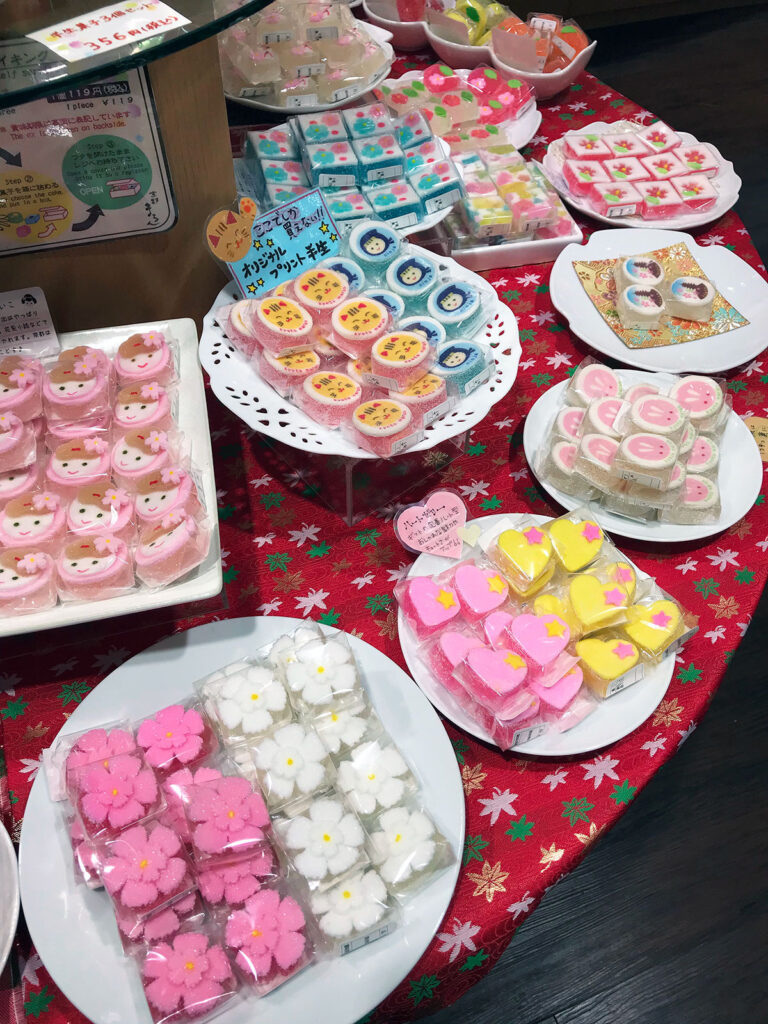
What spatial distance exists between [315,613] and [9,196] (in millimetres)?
1021

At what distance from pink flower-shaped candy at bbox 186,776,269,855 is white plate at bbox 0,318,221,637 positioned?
1.01ft

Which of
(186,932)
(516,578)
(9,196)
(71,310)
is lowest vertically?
(186,932)

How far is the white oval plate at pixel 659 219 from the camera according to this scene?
2484 mm

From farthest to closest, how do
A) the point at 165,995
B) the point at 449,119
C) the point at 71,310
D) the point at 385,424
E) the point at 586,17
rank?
the point at 586,17
the point at 449,119
the point at 71,310
the point at 385,424
the point at 165,995

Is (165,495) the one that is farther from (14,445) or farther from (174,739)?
(174,739)

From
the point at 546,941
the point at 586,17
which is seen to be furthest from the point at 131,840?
the point at 586,17

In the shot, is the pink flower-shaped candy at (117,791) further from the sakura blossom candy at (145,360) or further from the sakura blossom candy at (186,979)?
the sakura blossom candy at (145,360)

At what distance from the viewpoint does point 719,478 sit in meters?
1.84

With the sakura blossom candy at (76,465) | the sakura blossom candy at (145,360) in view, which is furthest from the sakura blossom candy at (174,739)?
the sakura blossom candy at (145,360)

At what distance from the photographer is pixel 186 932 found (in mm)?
1193

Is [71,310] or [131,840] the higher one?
[71,310]

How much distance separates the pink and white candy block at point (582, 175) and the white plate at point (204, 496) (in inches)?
54.5

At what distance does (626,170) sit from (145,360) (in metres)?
1.74

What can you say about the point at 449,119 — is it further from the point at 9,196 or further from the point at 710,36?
the point at 710,36
